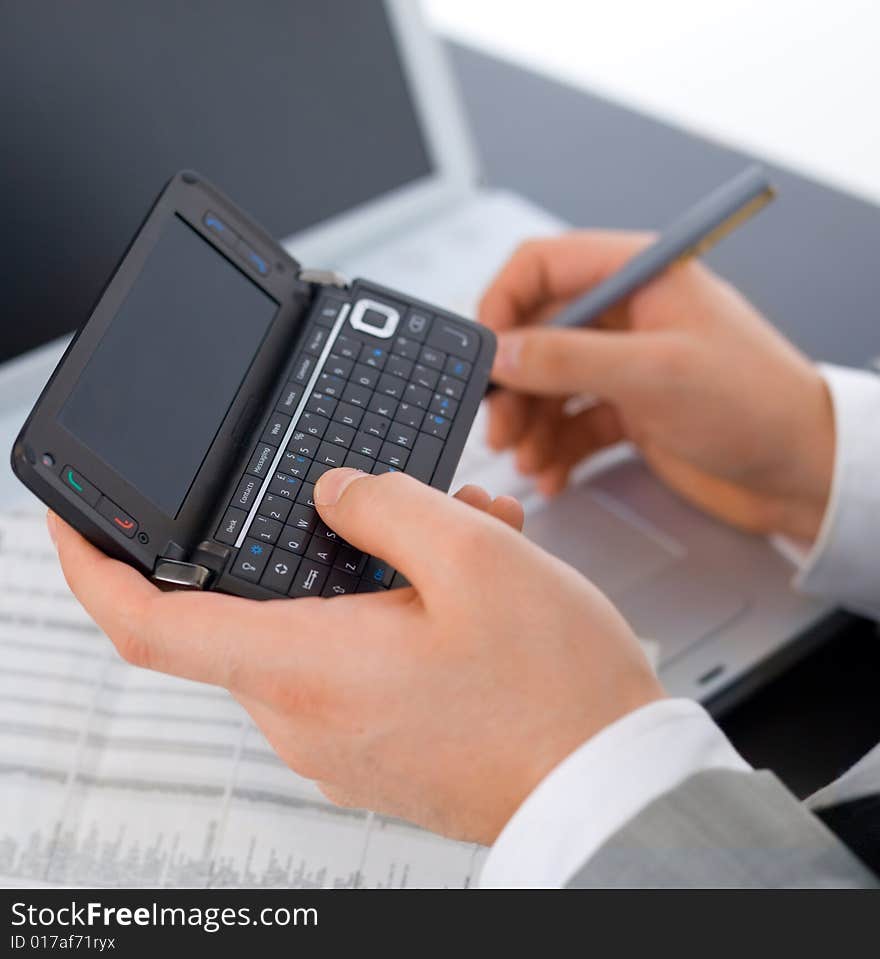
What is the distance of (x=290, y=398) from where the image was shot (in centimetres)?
47

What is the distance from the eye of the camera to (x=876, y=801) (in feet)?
1.29

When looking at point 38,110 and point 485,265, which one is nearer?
point 38,110

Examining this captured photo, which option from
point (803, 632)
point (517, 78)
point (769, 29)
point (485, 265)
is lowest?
point (803, 632)

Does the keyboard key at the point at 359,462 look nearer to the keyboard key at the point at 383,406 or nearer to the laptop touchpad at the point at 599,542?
the keyboard key at the point at 383,406

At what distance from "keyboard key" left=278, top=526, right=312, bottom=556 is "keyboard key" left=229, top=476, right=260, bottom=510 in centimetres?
2

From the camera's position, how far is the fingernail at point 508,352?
2.11 feet

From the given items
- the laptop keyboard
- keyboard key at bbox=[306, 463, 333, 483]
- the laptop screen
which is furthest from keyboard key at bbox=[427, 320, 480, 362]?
the laptop screen

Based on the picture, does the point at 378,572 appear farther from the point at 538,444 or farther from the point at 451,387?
the point at 538,444

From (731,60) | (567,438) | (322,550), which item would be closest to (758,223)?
(731,60)

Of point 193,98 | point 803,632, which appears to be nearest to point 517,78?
point 193,98
